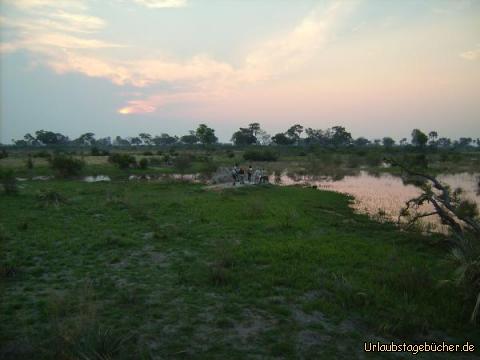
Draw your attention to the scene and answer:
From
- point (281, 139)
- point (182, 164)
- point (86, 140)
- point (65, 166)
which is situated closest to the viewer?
point (65, 166)

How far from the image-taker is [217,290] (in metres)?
8.38

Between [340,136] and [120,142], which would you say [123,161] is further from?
[120,142]

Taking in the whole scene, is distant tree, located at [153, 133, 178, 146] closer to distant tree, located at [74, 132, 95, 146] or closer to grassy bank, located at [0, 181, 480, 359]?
distant tree, located at [74, 132, 95, 146]

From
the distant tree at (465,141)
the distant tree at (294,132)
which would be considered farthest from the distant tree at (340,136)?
the distant tree at (465,141)

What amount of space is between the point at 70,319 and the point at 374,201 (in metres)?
23.2

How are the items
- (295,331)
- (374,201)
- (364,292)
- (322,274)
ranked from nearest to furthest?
1. (295,331)
2. (364,292)
3. (322,274)
4. (374,201)

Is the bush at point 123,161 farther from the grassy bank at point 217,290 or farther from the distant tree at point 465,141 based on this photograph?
the distant tree at point 465,141

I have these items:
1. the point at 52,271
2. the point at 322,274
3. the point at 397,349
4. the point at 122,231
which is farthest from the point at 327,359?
the point at 122,231

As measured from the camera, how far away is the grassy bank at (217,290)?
5988 mm

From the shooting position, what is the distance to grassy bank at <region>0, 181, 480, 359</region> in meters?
5.99

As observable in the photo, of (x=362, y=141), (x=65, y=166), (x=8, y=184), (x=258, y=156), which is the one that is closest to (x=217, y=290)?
(x=8, y=184)

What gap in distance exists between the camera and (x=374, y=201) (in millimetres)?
25531

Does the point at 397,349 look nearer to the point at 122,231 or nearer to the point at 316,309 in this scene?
the point at 316,309

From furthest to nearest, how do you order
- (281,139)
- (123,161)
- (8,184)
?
(281,139), (123,161), (8,184)
